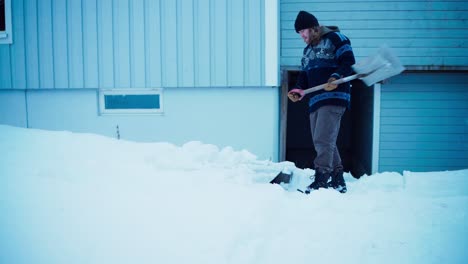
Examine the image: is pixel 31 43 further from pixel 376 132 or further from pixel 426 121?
pixel 426 121

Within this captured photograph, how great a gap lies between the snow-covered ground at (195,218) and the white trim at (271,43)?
252cm

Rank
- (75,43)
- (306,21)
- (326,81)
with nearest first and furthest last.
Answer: (306,21), (326,81), (75,43)

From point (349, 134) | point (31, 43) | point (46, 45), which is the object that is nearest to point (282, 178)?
point (46, 45)

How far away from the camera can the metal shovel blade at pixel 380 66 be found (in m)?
3.37

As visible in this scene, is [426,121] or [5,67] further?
[426,121]

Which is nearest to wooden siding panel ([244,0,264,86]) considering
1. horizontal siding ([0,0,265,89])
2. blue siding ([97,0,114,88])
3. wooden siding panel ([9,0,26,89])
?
horizontal siding ([0,0,265,89])

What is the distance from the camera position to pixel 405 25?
5801 mm

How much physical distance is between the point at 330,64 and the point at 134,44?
3.35 meters

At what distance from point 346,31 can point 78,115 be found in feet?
14.3

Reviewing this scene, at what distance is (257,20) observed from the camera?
5.49 meters

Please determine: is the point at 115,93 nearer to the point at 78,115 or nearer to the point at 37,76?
the point at 78,115

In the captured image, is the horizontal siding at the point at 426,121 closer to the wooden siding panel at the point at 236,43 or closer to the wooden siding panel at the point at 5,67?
the wooden siding panel at the point at 236,43

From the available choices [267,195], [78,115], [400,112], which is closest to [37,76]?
[78,115]

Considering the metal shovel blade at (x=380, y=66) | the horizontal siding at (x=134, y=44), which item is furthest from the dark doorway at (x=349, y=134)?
the metal shovel blade at (x=380, y=66)
